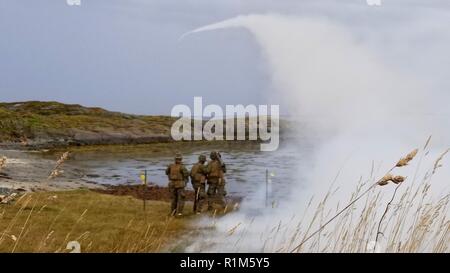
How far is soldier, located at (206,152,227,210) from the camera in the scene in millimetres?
19969

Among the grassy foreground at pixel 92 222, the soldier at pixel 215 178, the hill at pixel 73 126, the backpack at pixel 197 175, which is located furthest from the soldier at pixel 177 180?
the hill at pixel 73 126

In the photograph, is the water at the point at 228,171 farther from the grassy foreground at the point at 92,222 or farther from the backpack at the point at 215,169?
the grassy foreground at the point at 92,222

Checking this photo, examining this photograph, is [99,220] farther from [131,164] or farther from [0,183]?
[131,164]

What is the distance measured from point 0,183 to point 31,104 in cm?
11400

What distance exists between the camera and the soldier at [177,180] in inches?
805

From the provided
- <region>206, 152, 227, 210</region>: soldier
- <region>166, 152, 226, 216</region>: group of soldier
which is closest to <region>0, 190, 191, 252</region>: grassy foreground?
<region>166, 152, 226, 216</region>: group of soldier

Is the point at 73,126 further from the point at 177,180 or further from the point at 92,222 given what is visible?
the point at 92,222

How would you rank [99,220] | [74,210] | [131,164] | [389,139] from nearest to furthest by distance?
[99,220] → [74,210] → [389,139] → [131,164]

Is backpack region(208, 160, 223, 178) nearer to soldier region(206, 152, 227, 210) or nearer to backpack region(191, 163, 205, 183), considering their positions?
soldier region(206, 152, 227, 210)

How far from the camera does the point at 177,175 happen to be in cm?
2091
